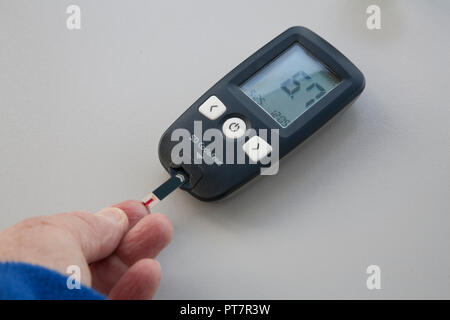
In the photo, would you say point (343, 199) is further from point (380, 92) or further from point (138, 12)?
point (138, 12)

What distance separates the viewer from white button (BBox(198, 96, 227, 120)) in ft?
2.18

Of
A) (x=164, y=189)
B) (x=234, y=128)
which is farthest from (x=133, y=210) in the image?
(x=234, y=128)

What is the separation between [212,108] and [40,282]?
302 millimetres

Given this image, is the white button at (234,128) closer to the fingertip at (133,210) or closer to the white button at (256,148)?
the white button at (256,148)

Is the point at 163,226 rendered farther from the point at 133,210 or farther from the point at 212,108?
the point at 212,108

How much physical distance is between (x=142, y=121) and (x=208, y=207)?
15cm

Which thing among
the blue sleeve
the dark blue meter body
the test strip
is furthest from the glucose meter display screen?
the blue sleeve

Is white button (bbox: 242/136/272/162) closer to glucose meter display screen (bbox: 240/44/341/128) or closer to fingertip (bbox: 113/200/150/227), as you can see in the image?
glucose meter display screen (bbox: 240/44/341/128)

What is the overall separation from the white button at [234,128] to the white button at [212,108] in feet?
0.05

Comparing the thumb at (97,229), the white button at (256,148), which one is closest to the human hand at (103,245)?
the thumb at (97,229)

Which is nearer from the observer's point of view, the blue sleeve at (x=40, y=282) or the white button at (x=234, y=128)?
the blue sleeve at (x=40, y=282)

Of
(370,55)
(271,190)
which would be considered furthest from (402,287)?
(370,55)

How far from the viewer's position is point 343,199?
0.66 metres

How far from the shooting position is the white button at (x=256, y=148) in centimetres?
64
